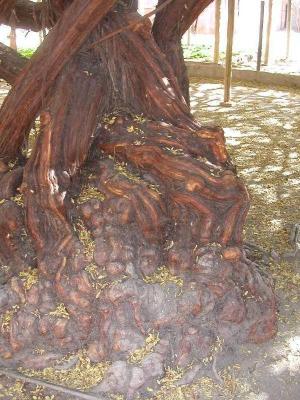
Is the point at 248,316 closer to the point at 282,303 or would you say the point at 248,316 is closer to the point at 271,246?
the point at 282,303

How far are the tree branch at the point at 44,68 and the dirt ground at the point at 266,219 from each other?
3.08ft

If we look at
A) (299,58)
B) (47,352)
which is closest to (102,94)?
(47,352)

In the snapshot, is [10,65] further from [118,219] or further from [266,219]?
[266,219]

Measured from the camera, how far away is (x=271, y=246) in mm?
2783

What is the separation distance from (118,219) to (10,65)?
42.1 inches

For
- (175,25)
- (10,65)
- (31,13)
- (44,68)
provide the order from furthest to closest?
(31,13) → (10,65) → (175,25) → (44,68)

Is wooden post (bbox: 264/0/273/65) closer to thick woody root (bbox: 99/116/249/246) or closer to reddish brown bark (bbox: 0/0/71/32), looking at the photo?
reddish brown bark (bbox: 0/0/71/32)

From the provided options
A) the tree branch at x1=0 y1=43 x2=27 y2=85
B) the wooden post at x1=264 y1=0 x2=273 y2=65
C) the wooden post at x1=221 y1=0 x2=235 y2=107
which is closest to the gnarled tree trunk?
the tree branch at x1=0 y1=43 x2=27 y2=85

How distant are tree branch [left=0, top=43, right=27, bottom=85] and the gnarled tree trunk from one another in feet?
1.56

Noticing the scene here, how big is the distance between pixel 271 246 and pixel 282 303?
54cm

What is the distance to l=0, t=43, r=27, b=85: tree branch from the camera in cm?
263

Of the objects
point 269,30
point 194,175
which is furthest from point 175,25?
point 269,30

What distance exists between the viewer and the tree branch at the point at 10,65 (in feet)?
8.63

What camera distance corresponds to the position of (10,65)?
8.63ft
